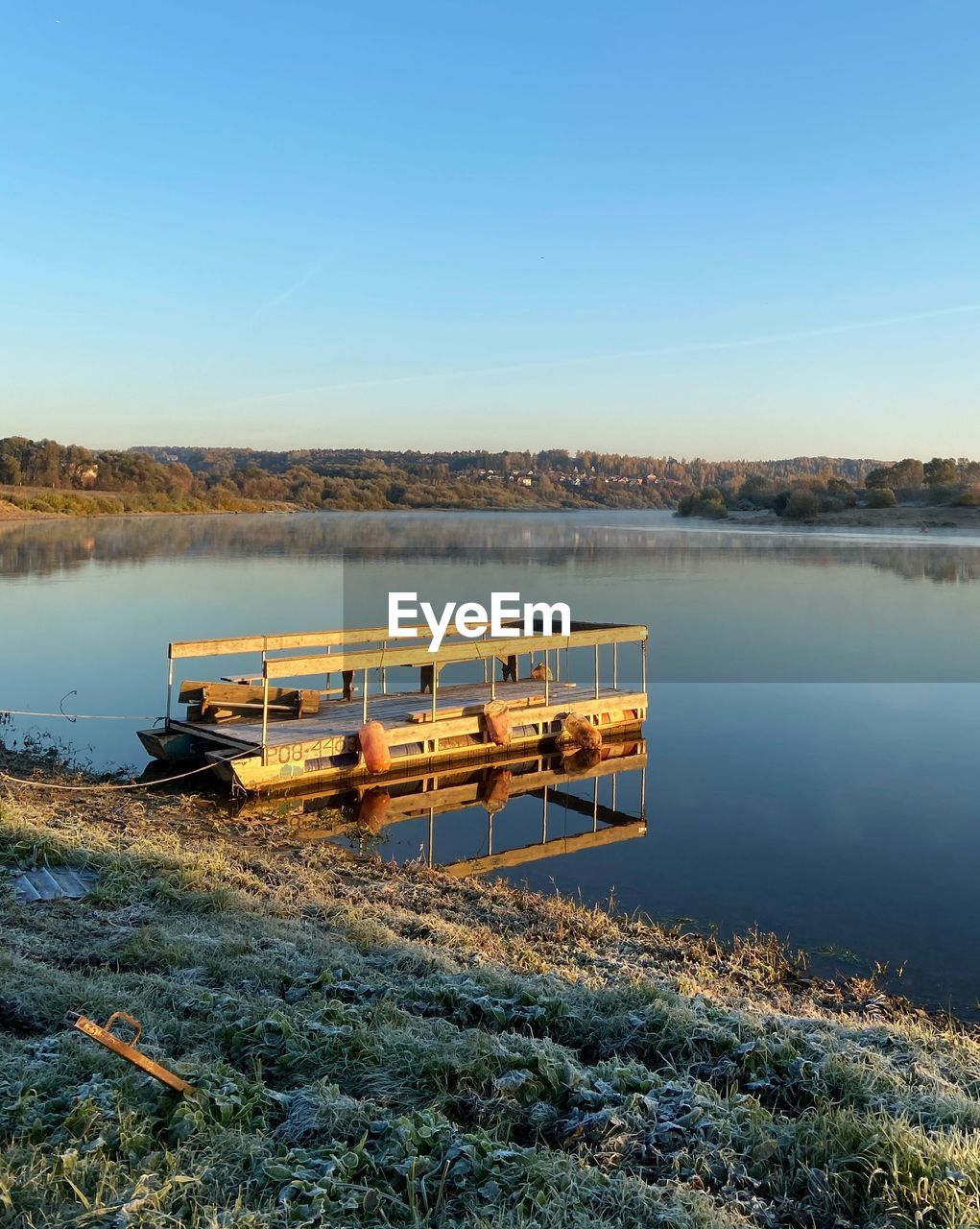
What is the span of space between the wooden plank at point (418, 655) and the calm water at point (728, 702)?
2310 millimetres

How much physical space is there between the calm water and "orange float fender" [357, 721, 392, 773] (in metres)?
1.59

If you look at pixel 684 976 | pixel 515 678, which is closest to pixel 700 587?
pixel 515 678

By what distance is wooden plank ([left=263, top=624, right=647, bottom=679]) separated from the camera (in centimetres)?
1418

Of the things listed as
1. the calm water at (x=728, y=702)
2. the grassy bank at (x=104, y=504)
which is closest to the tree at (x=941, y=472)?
the calm water at (x=728, y=702)

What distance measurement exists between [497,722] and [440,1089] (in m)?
11.5

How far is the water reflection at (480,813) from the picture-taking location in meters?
11.7

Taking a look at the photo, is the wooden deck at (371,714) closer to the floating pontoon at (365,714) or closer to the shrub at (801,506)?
the floating pontoon at (365,714)

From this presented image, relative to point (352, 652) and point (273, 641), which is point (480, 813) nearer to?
point (352, 652)

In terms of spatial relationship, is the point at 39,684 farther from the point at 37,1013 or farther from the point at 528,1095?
the point at 528,1095

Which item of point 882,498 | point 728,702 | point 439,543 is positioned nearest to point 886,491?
point 882,498

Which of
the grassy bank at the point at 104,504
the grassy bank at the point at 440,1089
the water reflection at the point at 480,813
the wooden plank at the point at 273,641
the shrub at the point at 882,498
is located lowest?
the water reflection at the point at 480,813

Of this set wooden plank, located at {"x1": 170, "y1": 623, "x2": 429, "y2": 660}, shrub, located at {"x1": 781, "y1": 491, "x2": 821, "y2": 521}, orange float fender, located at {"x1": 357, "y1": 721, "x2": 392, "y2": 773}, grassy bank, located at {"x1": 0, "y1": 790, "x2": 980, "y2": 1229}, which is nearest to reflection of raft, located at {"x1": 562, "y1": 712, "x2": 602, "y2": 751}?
wooden plank, located at {"x1": 170, "y1": 623, "x2": 429, "y2": 660}

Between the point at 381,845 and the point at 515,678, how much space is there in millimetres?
7854

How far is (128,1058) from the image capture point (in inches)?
147
